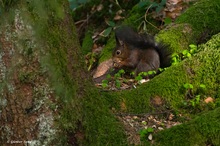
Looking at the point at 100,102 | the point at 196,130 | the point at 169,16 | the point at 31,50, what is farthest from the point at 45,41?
the point at 169,16

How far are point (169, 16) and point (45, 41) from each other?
13.1ft

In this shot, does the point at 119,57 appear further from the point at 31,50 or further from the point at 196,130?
the point at 31,50

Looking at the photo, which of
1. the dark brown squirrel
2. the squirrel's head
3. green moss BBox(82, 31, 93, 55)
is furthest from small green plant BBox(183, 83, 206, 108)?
green moss BBox(82, 31, 93, 55)

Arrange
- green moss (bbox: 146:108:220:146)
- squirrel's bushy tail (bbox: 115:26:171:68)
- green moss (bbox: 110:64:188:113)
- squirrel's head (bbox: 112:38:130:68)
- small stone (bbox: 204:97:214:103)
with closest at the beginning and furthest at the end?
green moss (bbox: 146:108:220:146)
green moss (bbox: 110:64:188:113)
small stone (bbox: 204:97:214:103)
squirrel's bushy tail (bbox: 115:26:171:68)
squirrel's head (bbox: 112:38:130:68)

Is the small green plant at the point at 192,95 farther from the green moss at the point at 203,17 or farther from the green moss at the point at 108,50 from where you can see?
the green moss at the point at 108,50

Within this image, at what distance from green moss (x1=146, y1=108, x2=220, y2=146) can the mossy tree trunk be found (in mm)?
647

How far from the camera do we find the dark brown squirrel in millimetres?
6406

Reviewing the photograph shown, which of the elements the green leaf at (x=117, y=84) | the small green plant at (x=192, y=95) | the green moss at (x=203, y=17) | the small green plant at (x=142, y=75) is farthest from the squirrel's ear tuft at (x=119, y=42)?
the small green plant at (x=192, y=95)

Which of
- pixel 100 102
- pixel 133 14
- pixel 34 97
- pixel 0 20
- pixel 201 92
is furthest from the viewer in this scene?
pixel 133 14

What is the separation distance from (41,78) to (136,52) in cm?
366

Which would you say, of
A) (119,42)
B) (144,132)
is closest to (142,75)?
(119,42)

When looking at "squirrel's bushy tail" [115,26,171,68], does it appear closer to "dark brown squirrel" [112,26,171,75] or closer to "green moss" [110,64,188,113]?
"dark brown squirrel" [112,26,171,75]

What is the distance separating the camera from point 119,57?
6.98 metres

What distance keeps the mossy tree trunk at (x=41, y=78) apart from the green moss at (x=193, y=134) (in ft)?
2.12
